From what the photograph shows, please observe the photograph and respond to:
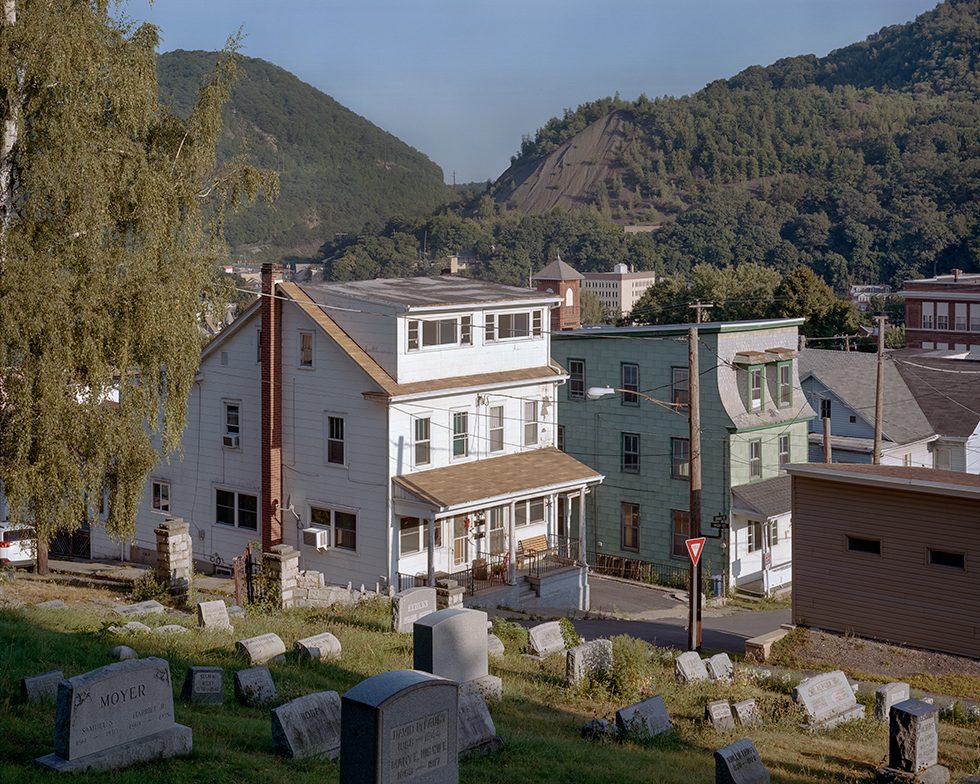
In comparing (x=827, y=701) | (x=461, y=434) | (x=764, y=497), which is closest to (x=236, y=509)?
(x=461, y=434)

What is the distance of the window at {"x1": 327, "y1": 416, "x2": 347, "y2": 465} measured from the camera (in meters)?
32.9

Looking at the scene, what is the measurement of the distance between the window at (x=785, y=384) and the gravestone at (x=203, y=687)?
30.2 meters

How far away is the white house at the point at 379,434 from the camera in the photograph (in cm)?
3209

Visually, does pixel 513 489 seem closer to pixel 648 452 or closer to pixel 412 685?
pixel 648 452

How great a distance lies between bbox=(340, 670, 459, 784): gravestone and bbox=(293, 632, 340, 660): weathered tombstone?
7.20m

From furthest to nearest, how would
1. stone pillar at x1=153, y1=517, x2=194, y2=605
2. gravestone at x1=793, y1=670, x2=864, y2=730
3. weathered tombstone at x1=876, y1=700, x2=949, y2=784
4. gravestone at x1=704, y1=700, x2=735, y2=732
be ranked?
stone pillar at x1=153, y1=517, x2=194, y2=605 → gravestone at x1=793, y1=670, x2=864, y2=730 → gravestone at x1=704, y1=700, x2=735, y2=732 → weathered tombstone at x1=876, y1=700, x2=949, y2=784

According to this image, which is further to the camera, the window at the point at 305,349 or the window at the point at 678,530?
the window at the point at 678,530

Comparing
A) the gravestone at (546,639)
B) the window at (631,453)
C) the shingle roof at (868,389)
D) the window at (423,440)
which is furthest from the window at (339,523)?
the shingle roof at (868,389)

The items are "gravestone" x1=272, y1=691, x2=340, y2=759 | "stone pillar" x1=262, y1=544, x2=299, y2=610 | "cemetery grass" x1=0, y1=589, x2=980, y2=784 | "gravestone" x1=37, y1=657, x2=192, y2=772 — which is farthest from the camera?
"stone pillar" x1=262, y1=544, x2=299, y2=610

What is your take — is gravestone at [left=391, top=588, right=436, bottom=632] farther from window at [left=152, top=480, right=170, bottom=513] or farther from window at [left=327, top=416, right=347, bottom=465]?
window at [left=152, top=480, right=170, bottom=513]

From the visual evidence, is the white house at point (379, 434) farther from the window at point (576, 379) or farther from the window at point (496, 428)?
the window at point (576, 379)

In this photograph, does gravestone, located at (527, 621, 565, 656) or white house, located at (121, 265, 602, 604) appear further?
white house, located at (121, 265, 602, 604)

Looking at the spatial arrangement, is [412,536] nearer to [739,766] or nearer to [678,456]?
[678,456]

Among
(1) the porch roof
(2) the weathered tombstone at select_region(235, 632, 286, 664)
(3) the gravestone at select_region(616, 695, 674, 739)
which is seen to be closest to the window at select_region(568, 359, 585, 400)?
(1) the porch roof
